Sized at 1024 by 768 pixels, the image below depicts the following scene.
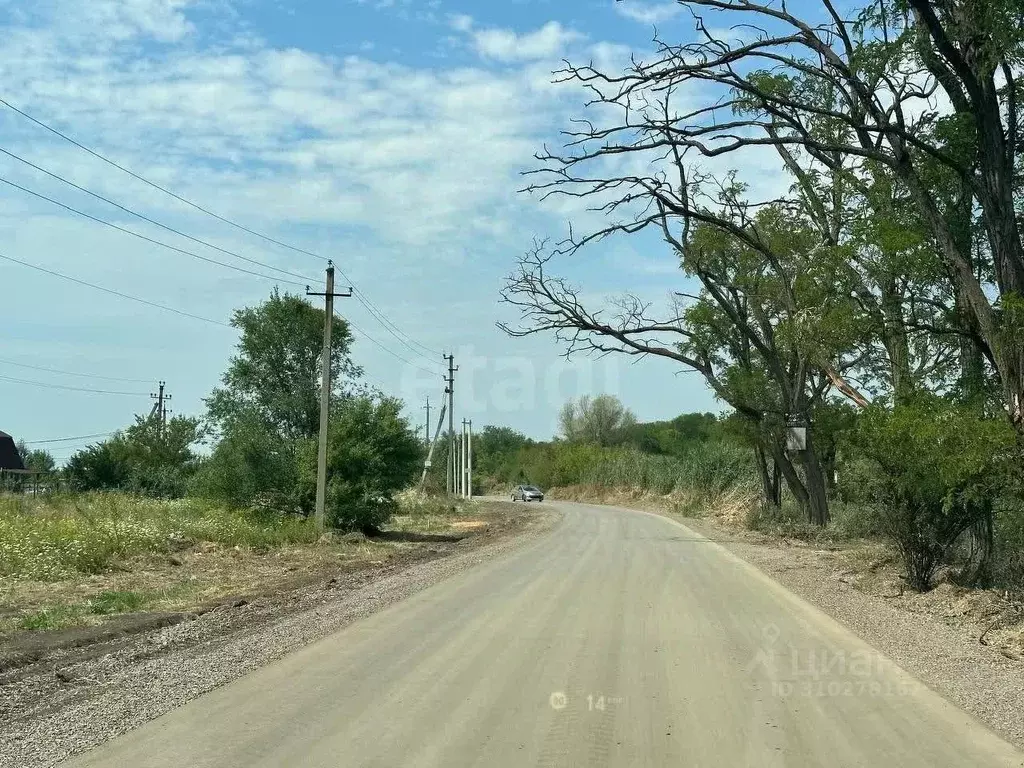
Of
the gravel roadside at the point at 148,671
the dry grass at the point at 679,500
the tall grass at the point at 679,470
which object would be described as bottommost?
the gravel roadside at the point at 148,671

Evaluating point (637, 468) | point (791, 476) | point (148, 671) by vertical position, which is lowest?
point (148, 671)

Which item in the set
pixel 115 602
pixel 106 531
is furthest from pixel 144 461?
pixel 115 602

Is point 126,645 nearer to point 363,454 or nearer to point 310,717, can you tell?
point 310,717

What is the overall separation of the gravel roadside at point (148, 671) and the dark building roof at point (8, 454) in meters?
71.1

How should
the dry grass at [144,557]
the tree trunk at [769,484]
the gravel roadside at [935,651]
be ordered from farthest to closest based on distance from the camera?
the tree trunk at [769,484] < the dry grass at [144,557] < the gravel roadside at [935,651]

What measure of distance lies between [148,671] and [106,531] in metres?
14.6

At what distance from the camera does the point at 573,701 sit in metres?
7.93

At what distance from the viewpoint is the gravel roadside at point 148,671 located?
7176mm

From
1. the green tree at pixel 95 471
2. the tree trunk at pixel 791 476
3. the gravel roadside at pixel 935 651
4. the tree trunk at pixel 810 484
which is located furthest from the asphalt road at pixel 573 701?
the green tree at pixel 95 471

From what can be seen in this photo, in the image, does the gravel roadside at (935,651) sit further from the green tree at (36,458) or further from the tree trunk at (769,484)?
the green tree at (36,458)

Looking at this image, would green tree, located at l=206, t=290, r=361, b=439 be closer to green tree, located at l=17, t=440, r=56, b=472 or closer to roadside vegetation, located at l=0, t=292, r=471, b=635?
roadside vegetation, located at l=0, t=292, r=471, b=635

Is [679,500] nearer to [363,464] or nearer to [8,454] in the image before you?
[363,464]

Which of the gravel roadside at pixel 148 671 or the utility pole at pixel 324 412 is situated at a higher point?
the utility pole at pixel 324 412

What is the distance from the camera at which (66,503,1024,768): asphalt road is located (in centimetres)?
650
